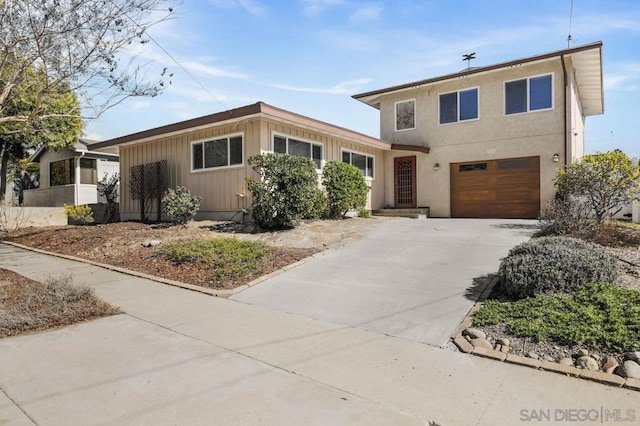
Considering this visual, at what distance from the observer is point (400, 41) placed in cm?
1063

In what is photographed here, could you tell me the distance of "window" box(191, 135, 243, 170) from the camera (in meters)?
11.8

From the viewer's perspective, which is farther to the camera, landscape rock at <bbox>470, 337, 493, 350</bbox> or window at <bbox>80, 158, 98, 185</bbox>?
window at <bbox>80, 158, 98, 185</bbox>

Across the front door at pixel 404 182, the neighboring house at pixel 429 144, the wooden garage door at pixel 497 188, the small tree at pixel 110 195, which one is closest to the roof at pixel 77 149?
the small tree at pixel 110 195

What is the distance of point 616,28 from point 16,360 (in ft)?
43.0

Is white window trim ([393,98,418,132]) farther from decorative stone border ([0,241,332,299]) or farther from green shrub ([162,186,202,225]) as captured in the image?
decorative stone border ([0,241,332,299])

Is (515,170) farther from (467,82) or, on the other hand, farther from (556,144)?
(467,82)

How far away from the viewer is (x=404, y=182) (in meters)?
15.9

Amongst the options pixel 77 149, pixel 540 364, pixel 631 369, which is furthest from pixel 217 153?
pixel 77 149

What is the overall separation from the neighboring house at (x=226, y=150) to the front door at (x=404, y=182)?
97cm

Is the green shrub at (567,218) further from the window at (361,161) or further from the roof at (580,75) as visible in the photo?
the window at (361,161)

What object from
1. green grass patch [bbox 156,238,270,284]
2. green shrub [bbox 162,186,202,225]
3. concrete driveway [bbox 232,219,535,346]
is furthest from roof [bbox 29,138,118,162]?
concrete driveway [bbox 232,219,535,346]

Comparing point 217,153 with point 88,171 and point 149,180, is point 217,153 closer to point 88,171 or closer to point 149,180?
point 149,180

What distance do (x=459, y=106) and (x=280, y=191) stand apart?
8.64 meters

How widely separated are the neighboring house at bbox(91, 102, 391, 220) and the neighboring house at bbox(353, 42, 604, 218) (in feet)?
5.11
